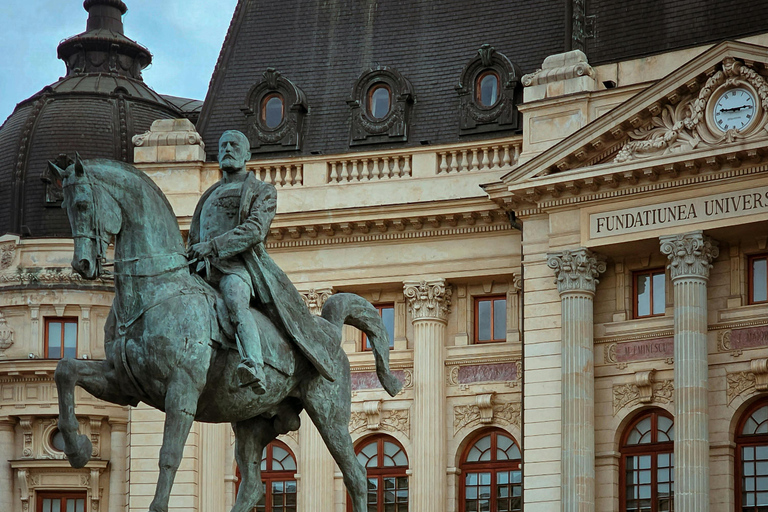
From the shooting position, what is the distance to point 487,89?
4647 centimetres

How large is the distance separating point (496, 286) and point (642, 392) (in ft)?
18.2

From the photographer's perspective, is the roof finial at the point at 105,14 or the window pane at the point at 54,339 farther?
the roof finial at the point at 105,14

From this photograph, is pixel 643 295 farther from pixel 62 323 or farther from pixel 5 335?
pixel 5 335

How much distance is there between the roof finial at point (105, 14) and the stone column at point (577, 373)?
835 inches

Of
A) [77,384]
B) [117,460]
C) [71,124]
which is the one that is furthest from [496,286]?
[77,384]

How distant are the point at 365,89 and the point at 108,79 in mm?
11115

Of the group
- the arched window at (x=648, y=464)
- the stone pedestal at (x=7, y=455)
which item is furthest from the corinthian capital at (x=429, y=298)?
the stone pedestal at (x=7, y=455)

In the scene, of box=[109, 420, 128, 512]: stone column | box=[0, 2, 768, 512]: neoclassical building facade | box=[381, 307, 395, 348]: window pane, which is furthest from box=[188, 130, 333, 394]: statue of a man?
box=[109, 420, 128, 512]: stone column

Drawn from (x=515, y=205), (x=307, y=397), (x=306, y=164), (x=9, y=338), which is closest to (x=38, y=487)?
(x=9, y=338)

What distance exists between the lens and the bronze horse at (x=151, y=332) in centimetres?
1638

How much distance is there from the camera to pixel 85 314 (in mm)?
50750

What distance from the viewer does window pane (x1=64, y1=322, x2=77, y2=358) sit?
50.7 meters

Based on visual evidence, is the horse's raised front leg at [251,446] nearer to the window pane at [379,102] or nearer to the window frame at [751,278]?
the window frame at [751,278]

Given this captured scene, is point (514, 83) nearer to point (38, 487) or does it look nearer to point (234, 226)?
point (38, 487)
